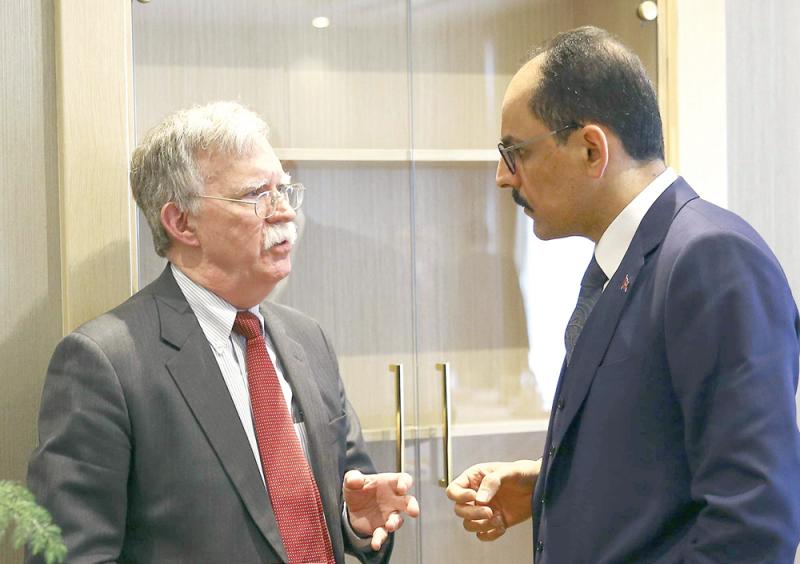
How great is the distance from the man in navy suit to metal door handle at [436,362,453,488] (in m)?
0.38

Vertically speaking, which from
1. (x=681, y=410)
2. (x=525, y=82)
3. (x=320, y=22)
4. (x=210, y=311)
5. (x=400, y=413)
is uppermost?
(x=320, y=22)

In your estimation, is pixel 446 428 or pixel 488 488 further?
pixel 446 428

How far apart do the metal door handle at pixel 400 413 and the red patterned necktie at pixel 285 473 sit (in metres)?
0.34

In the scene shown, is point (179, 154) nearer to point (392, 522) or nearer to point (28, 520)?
point (392, 522)

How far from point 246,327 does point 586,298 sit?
65cm

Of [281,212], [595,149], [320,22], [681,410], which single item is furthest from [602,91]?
[320,22]

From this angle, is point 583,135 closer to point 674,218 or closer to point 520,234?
point 674,218

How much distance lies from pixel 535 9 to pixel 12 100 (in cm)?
118

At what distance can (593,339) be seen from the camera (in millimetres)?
1418

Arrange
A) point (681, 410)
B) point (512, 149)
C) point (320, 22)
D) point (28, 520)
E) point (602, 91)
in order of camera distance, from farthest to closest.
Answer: point (320, 22), point (512, 149), point (602, 91), point (681, 410), point (28, 520)

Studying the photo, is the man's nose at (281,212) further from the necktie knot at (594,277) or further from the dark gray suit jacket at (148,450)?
the necktie knot at (594,277)

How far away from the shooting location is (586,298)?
5.13 ft

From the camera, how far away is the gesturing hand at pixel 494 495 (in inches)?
67.4

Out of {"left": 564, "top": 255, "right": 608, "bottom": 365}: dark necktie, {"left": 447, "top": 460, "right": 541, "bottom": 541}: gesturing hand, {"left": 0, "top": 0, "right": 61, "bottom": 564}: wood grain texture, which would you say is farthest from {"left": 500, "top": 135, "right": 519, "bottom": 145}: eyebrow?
{"left": 0, "top": 0, "right": 61, "bottom": 564}: wood grain texture
